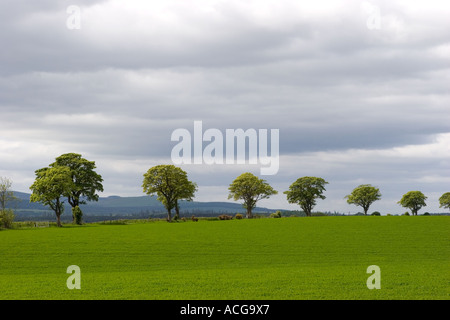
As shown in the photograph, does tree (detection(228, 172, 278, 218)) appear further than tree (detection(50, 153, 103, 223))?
Yes

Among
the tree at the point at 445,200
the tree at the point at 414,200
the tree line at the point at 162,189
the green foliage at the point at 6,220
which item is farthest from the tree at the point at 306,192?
the green foliage at the point at 6,220

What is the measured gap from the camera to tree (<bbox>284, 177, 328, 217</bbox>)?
15525 cm

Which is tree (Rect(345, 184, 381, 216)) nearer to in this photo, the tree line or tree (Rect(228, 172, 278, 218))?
the tree line

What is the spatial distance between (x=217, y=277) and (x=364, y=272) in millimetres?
11463

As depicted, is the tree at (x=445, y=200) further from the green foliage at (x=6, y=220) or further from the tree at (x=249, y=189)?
the green foliage at (x=6, y=220)

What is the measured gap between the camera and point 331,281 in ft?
102

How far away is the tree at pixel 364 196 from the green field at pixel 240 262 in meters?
69.2

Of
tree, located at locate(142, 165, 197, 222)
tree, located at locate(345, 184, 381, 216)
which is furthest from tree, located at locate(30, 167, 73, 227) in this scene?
tree, located at locate(345, 184, 381, 216)

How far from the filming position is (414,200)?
168125 millimetres

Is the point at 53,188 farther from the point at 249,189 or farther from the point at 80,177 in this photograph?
the point at 249,189

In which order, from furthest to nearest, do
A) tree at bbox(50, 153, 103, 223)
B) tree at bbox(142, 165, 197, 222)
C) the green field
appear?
tree at bbox(142, 165, 197, 222) < tree at bbox(50, 153, 103, 223) < the green field
